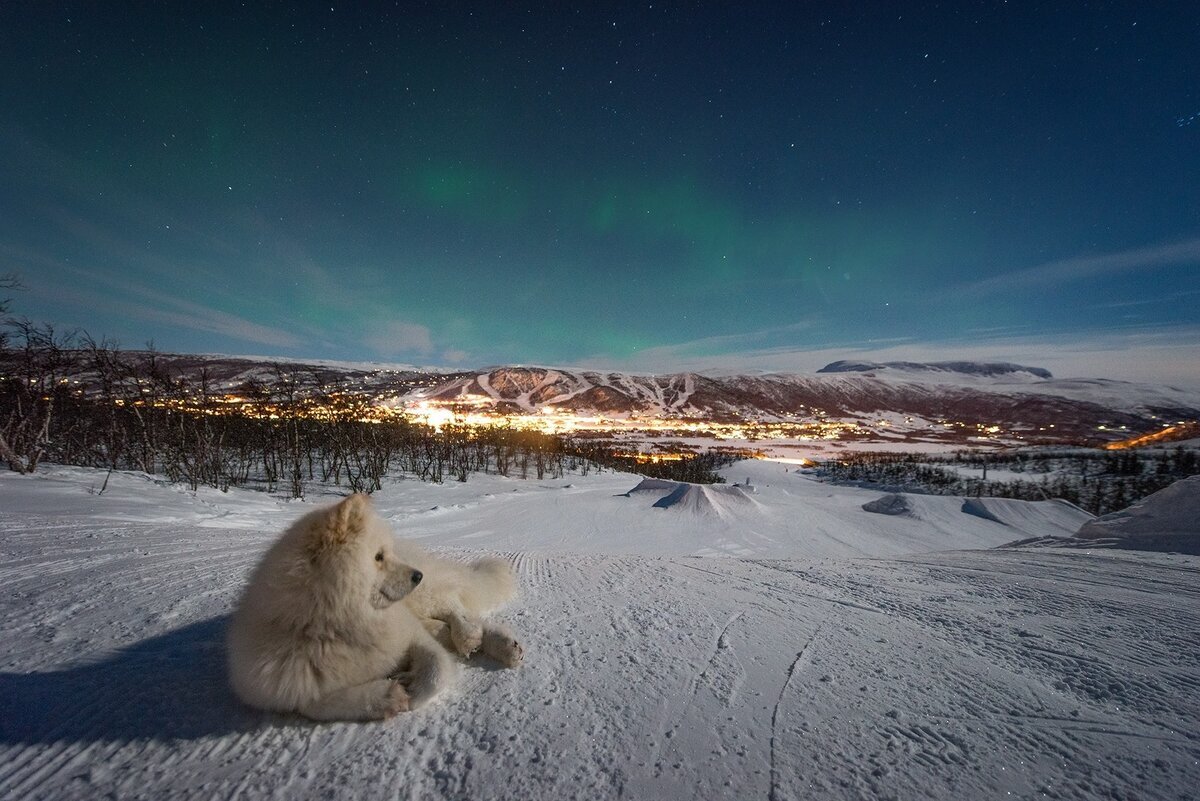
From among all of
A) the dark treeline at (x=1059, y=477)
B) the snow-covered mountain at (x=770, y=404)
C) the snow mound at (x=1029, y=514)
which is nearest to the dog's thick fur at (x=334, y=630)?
the snow mound at (x=1029, y=514)

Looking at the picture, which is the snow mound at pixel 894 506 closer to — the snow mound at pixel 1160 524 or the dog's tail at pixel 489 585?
the snow mound at pixel 1160 524

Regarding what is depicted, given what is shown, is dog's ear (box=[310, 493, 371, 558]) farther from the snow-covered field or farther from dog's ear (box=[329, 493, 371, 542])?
the snow-covered field

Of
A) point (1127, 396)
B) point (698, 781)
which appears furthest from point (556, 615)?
point (1127, 396)

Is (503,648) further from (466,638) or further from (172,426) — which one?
(172,426)

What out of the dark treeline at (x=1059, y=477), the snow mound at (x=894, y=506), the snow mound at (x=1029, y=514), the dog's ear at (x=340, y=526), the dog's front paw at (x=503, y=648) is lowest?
the dark treeline at (x=1059, y=477)

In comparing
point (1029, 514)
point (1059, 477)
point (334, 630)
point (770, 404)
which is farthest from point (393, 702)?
point (770, 404)

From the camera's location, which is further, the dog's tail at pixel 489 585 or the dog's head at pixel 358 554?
the dog's tail at pixel 489 585

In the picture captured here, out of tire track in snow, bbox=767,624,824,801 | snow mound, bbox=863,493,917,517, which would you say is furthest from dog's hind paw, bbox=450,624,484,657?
snow mound, bbox=863,493,917,517
